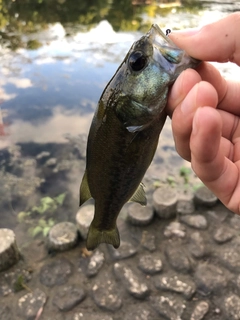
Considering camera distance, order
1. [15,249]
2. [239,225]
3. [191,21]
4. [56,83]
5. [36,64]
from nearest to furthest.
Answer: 1. [15,249]
2. [239,225]
3. [56,83]
4. [36,64]
5. [191,21]

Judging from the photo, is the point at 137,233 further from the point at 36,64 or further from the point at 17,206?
the point at 36,64

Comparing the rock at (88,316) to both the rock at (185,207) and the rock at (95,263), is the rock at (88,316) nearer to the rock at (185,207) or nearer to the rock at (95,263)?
the rock at (95,263)

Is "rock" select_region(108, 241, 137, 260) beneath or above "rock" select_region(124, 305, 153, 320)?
above

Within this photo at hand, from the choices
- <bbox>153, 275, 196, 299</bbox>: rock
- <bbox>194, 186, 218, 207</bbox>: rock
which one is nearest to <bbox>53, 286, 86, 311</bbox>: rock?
<bbox>153, 275, 196, 299</bbox>: rock

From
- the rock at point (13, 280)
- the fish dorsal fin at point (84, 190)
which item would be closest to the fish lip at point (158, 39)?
the fish dorsal fin at point (84, 190)

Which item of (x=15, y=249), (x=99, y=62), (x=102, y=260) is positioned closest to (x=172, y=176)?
(x=102, y=260)


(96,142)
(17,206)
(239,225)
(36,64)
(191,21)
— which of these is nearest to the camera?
(96,142)

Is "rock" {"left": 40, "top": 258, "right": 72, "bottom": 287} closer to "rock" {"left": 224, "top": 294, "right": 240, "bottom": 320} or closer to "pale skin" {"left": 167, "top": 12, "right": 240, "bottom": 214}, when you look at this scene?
"rock" {"left": 224, "top": 294, "right": 240, "bottom": 320}
